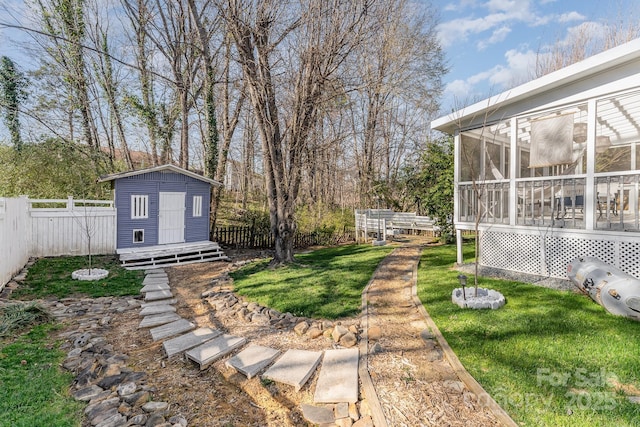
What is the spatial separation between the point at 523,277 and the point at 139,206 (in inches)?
434

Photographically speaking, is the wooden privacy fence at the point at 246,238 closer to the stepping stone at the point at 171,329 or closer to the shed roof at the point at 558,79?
the stepping stone at the point at 171,329

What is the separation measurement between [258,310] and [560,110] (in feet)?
22.0

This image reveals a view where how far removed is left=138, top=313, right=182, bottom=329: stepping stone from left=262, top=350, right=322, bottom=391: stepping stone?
89.3 inches

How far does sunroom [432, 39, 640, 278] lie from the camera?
4879mm

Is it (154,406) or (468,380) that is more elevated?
(468,380)

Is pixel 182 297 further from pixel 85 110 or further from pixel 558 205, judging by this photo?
pixel 85 110

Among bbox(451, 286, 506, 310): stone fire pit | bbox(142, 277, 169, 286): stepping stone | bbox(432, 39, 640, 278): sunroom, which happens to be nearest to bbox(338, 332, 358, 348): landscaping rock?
bbox(451, 286, 506, 310): stone fire pit

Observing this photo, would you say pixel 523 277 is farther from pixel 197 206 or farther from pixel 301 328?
pixel 197 206

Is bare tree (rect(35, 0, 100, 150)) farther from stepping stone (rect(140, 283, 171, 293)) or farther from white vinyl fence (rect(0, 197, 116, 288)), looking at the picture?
stepping stone (rect(140, 283, 171, 293))

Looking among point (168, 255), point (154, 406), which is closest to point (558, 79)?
point (154, 406)

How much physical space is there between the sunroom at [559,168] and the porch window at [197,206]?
8691 mm

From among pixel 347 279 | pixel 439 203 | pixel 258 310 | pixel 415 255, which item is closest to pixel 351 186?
pixel 439 203

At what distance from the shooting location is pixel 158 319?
15.2 ft

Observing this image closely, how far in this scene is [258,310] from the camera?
4.79 metres
